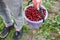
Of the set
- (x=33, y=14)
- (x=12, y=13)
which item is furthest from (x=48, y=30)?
(x=12, y=13)

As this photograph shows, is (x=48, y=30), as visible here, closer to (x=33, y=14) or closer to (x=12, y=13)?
(x=33, y=14)

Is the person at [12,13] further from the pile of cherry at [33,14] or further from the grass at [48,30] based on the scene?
the pile of cherry at [33,14]

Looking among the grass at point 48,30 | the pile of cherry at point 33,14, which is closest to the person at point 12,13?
the grass at point 48,30

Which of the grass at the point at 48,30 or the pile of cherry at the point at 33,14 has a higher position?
the pile of cherry at the point at 33,14

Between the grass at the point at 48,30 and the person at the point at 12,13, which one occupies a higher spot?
the person at the point at 12,13

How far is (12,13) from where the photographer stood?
1.78 meters

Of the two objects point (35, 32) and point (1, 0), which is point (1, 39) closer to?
point (35, 32)

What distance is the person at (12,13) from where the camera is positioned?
1.60m

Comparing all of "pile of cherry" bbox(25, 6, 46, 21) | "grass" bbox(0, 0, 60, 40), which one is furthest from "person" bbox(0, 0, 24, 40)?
"pile of cherry" bbox(25, 6, 46, 21)

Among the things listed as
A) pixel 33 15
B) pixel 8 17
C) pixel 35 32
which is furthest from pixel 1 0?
pixel 35 32

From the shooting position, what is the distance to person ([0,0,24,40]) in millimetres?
1597

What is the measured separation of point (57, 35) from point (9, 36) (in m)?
0.61

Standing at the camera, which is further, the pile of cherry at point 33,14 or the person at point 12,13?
the pile of cherry at point 33,14

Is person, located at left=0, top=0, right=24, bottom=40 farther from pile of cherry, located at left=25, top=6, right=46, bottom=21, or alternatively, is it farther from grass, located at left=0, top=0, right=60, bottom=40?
pile of cherry, located at left=25, top=6, right=46, bottom=21
